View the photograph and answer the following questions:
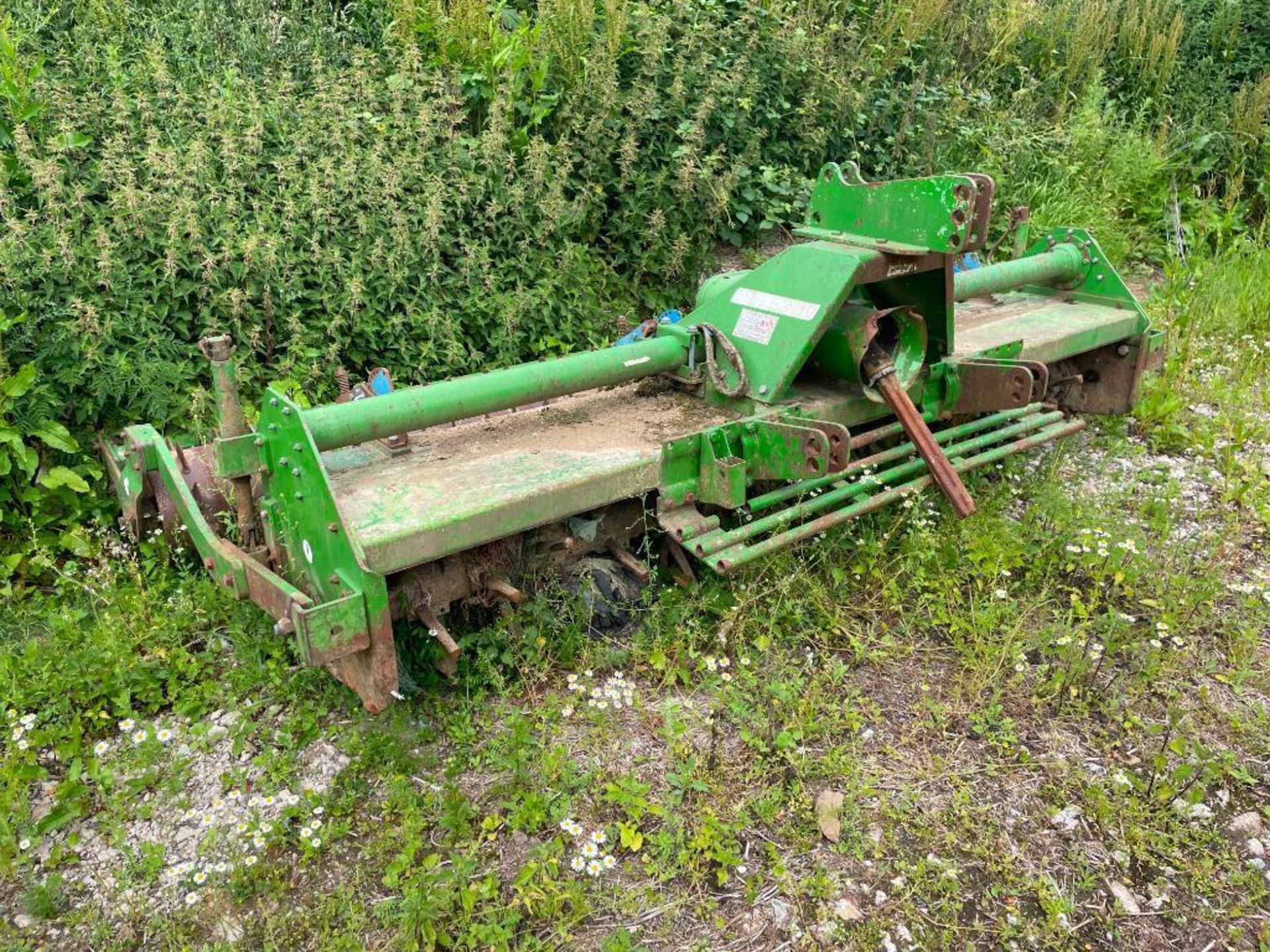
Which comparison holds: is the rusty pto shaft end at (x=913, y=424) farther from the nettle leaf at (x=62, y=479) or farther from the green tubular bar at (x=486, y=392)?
the nettle leaf at (x=62, y=479)

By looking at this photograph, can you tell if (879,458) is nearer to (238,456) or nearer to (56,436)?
(238,456)

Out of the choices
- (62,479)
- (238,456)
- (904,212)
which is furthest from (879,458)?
(62,479)

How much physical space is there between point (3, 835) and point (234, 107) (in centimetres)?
373

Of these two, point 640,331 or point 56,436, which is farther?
point 640,331

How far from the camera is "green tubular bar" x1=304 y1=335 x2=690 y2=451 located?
10.4ft

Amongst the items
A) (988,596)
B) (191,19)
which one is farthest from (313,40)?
(988,596)

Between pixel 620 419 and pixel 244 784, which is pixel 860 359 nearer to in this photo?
pixel 620 419

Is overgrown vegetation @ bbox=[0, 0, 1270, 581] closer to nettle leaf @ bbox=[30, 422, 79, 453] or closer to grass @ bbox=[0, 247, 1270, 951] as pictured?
nettle leaf @ bbox=[30, 422, 79, 453]

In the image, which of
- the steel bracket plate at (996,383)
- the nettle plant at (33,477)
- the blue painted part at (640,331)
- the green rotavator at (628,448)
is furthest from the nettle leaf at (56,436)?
the steel bracket plate at (996,383)

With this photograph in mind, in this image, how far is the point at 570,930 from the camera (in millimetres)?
2641

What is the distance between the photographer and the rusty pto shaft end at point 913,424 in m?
3.69

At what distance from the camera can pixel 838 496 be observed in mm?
3779

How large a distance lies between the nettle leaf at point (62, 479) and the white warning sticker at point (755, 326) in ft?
8.61

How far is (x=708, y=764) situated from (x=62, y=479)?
2.76 m
